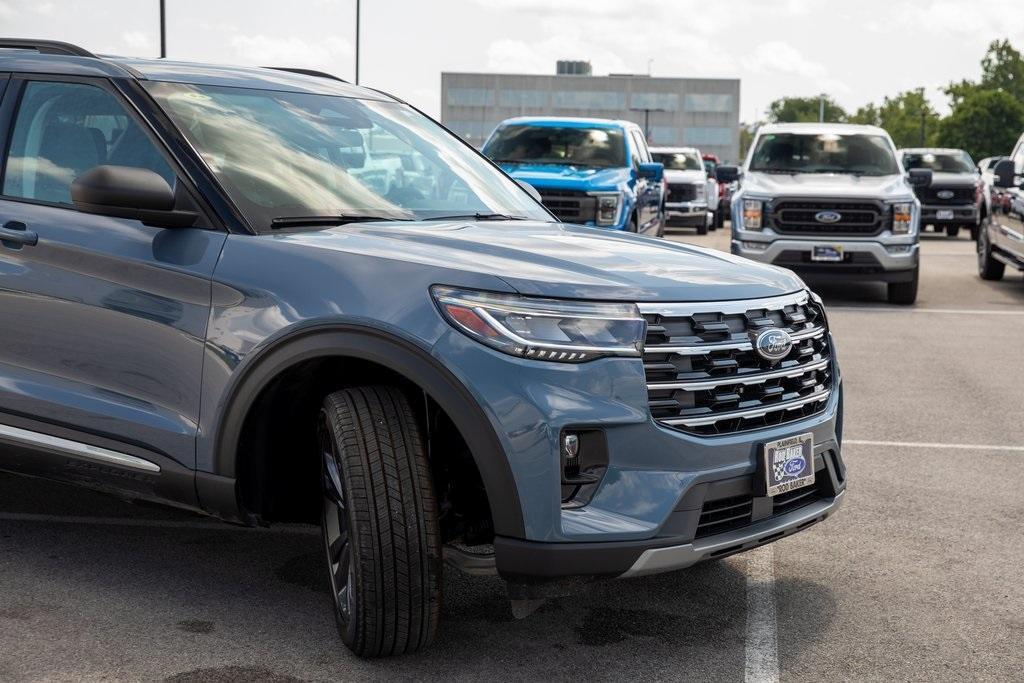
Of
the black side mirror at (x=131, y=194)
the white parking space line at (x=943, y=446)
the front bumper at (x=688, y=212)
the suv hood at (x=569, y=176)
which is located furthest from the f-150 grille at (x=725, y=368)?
the front bumper at (x=688, y=212)

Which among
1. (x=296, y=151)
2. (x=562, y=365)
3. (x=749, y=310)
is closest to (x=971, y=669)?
(x=749, y=310)

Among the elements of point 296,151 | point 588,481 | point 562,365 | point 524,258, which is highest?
point 296,151

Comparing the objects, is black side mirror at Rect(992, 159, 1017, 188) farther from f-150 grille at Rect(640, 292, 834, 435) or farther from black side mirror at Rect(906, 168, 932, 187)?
f-150 grille at Rect(640, 292, 834, 435)

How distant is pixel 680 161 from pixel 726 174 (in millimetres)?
16496

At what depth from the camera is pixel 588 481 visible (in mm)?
3660

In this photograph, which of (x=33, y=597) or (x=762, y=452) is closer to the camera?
(x=762, y=452)

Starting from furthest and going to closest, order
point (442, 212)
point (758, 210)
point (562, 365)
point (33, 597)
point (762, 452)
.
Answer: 1. point (758, 210)
2. point (442, 212)
3. point (33, 597)
4. point (762, 452)
5. point (562, 365)

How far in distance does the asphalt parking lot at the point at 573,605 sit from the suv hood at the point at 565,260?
43.7 inches

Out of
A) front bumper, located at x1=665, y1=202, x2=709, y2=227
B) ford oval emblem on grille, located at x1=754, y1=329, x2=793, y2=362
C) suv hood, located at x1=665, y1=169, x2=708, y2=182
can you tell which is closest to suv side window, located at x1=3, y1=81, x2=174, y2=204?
ford oval emblem on grille, located at x1=754, y1=329, x2=793, y2=362

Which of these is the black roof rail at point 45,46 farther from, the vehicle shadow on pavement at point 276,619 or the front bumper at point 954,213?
the front bumper at point 954,213

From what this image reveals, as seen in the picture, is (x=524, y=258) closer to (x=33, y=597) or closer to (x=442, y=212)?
(x=442, y=212)

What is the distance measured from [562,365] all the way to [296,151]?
5.14 feet

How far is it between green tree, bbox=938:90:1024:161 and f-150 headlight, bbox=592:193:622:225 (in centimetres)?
6896

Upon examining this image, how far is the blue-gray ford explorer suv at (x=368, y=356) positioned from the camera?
144 inches
